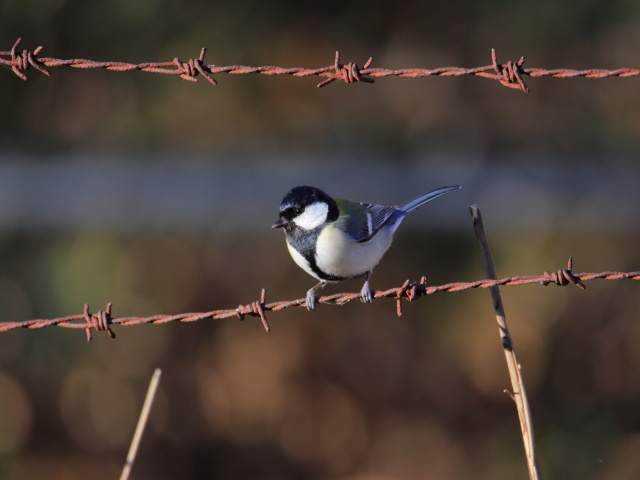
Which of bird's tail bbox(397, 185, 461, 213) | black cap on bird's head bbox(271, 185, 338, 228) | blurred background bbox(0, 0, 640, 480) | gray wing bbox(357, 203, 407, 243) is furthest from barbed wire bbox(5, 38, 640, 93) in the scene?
blurred background bbox(0, 0, 640, 480)

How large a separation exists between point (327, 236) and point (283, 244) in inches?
197

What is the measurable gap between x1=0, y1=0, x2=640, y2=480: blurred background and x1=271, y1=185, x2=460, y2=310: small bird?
166 inches

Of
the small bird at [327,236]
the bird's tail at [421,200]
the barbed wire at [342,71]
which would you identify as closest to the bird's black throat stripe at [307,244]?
the small bird at [327,236]

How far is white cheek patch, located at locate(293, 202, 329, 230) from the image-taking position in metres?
3.74

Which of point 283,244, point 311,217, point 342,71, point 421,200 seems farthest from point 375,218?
point 283,244

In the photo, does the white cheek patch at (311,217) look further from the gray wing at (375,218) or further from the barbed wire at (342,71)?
the barbed wire at (342,71)

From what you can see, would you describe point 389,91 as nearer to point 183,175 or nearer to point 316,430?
point 183,175

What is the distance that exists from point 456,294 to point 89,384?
3633 millimetres

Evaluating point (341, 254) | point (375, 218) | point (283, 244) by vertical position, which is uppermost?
point (283, 244)

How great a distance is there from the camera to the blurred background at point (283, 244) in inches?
311

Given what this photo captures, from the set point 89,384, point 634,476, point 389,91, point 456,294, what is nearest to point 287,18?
point 389,91

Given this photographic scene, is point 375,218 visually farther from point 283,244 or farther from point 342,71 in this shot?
point 283,244

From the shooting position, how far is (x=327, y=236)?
3.67 m

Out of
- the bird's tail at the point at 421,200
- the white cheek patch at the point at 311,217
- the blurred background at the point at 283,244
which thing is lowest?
the white cheek patch at the point at 311,217
